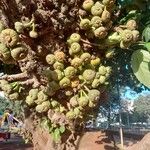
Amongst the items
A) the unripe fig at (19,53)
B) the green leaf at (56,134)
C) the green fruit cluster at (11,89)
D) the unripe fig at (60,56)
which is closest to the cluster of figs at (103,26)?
the unripe fig at (60,56)

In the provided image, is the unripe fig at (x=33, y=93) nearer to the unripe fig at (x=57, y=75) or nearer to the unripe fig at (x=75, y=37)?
the unripe fig at (x=57, y=75)

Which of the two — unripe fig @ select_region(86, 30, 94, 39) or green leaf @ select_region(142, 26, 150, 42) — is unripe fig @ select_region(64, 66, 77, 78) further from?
green leaf @ select_region(142, 26, 150, 42)

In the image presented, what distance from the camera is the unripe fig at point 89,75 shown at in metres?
1.22

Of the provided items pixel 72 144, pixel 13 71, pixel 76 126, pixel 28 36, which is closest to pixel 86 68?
pixel 28 36

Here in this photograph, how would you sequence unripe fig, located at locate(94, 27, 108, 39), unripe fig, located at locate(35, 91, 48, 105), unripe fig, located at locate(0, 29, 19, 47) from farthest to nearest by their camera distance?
unripe fig, located at locate(35, 91, 48, 105) < unripe fig, located at locate(94, 27, 108, 39) < unripe fig, located at locate(0, 29, 19, 47)

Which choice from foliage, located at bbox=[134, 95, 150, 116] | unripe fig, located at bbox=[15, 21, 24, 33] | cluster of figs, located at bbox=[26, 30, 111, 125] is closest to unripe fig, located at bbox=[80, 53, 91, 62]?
cluster of figs, located at bbox=[26, 30, 111, 125]

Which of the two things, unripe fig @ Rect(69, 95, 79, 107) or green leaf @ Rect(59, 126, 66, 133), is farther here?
green leaf @ Rect(59, 126, 66, 133)

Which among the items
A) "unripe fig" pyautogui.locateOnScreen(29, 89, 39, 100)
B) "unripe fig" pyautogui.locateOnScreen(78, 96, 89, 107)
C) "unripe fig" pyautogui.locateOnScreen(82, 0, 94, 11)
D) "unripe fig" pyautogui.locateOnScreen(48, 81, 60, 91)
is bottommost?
"unripe fig" pyautogui.locateOnScreen(78, 96, 89, 107)

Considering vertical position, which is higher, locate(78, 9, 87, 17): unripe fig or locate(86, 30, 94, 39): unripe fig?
locate(78, 9, 87, 17): unripe fig

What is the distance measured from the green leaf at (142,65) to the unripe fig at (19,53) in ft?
1.22

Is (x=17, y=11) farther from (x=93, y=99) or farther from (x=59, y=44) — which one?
(x=93, y=99)

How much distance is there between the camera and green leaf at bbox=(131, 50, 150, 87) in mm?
1243

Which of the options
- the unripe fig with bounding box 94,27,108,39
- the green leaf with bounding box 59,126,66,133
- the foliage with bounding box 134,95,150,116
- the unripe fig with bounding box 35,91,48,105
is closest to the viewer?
the unripe fig with bounding box 94,27,108,39

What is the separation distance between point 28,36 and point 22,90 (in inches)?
9.7
